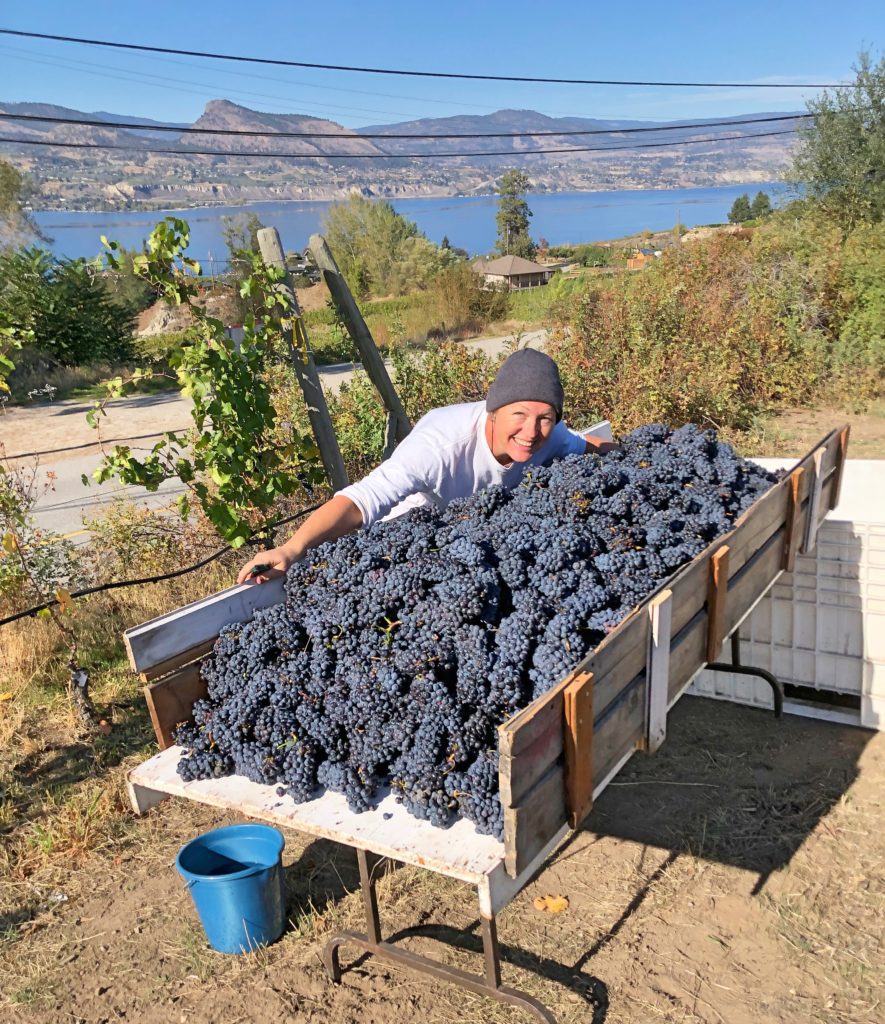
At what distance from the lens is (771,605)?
Result: 13.2 ft

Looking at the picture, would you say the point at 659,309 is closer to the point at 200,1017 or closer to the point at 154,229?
the point at 154,229

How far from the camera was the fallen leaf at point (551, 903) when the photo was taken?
9.72 feet

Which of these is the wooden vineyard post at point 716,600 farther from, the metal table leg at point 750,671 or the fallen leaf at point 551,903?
the fallen leaf at point 551,903

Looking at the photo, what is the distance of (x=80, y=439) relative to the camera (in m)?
14.2

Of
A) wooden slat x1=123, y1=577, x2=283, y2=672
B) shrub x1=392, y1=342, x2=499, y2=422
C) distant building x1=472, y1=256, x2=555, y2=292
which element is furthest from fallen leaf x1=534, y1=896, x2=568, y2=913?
distant building x1=472, y1=256, x2=555, y2=292

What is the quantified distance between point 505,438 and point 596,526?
785mm

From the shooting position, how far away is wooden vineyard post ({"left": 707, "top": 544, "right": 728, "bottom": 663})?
2377mm

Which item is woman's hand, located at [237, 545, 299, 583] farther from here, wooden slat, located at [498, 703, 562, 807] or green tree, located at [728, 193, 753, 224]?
green tree, located at [728, 193, 753, 224]

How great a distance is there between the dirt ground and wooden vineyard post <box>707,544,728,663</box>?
3.47 ft

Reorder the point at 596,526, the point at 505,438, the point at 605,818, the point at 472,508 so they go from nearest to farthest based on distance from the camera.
A: the point at 596,526, the point at 472,508, the point at 505,438, the point at 605,818

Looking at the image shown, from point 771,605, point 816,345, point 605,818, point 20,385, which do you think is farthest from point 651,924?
point 20,385

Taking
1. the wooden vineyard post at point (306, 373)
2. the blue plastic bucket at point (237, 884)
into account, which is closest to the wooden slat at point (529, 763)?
the blue plastic bucket at point (237, 884)

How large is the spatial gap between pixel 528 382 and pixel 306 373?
6.52 ft

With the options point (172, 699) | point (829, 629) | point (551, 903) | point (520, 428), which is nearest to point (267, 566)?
point (172, 699)
